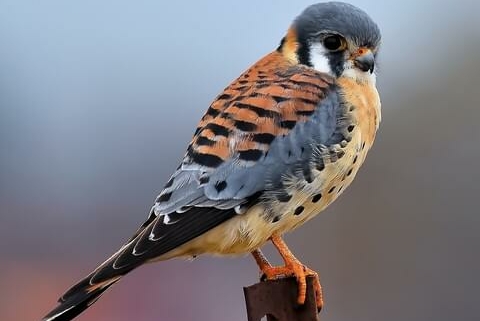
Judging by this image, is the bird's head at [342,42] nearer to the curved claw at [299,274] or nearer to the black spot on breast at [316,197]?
the black spot on breast at [316,197]

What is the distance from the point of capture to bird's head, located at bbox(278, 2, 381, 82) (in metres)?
2.85

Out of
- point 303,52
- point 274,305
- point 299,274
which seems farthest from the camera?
point 303,52

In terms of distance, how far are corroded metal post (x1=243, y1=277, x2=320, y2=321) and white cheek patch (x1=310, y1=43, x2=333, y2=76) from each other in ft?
2.62

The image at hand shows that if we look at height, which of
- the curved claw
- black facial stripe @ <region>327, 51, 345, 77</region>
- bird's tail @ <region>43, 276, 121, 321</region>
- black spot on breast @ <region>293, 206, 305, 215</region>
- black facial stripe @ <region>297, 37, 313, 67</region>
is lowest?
the curved claw

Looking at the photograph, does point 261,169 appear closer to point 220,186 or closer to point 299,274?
point 220,186

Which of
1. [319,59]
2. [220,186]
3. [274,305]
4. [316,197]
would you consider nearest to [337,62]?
[319,59]

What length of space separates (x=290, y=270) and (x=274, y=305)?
32 centimetres

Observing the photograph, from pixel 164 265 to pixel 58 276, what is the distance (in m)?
0.47

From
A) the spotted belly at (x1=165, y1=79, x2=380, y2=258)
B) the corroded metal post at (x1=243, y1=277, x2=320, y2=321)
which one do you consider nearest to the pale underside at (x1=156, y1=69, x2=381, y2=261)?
the spotted belly at (x1=165, y1=79, x2=380, y2=258)

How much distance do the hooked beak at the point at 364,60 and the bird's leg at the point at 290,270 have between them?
21.3 inches

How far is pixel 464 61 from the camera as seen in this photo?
806 cm

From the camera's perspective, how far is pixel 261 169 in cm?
258

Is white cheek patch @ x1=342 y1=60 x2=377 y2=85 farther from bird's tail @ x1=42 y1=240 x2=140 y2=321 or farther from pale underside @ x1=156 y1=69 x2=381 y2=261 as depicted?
bird's tail @ x1=42 y1=240 x2=140 y2=321

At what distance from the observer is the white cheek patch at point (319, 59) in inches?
113
